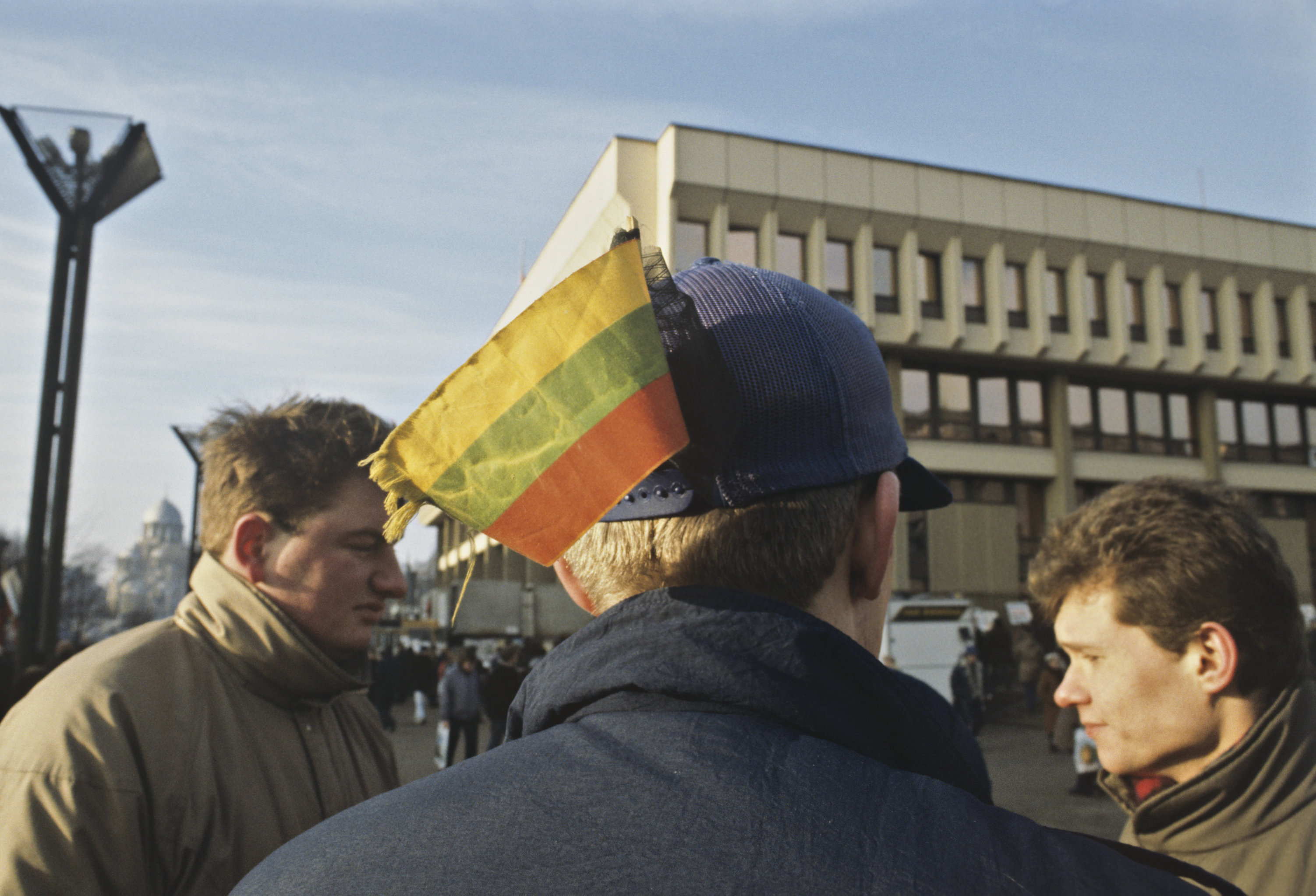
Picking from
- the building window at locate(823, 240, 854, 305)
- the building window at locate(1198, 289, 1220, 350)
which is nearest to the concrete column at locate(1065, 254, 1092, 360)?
the building window at locate(1198, 289, 1220, 350)

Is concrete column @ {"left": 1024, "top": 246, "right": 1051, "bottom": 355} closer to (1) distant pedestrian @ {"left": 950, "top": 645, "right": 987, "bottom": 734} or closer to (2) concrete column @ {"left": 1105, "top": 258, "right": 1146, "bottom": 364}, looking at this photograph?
(2) concrete column @ {"left": 1105, "top": 258, "right": 1146, "bottom": 364}

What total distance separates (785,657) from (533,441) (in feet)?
1.15

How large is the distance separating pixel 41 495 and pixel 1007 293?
27.8 m

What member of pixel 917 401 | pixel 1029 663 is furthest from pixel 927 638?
pixel 917 401

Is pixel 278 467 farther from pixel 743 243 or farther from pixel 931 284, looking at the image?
pixel 931 284

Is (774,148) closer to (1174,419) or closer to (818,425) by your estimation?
(1174,419)

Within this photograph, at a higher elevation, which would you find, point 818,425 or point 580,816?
point 818,425

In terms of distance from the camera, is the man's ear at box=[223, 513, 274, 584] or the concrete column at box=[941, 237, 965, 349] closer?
the man's ear at box=[223, 513, 274, 584]

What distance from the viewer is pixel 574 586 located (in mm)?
1402

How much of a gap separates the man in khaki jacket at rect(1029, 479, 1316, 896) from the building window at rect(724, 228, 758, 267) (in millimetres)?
24737

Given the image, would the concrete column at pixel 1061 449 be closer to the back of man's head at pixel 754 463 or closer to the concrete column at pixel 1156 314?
the concrete column at pixel 1156 314

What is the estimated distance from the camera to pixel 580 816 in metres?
0.93

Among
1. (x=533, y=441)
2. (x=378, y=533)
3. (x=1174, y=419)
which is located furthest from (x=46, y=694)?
(x=1174, y=419)

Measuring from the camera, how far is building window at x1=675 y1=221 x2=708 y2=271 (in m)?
25.8
